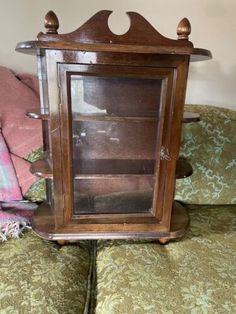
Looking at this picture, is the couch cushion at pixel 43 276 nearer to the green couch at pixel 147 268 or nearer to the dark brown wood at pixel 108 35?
the green couch at pixel 147 268

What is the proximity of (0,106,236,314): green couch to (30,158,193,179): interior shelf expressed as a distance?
0.30 metres

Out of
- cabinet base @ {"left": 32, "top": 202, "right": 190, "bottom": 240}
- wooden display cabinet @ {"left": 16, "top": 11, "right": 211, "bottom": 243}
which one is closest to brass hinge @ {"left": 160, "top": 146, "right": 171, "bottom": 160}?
wooden display cabinet @ {"left": 16, "top": 11, "right": 211, "bottom": 243}

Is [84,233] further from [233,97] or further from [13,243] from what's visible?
[233,97]

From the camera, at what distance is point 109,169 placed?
3.33 feet

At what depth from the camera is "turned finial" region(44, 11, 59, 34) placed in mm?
762

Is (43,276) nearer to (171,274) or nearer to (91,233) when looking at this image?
(91,233)

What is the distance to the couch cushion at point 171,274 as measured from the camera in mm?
840

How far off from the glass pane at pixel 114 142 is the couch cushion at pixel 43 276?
0.19 metres

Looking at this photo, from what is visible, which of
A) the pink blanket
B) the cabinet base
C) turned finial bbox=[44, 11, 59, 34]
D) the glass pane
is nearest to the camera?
turned finial bbox=[44, 11, 59, 34]

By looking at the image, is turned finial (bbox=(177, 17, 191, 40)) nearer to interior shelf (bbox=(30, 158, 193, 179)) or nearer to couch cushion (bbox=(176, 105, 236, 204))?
interior shelf (bbox=(30, 158, 193, 179))

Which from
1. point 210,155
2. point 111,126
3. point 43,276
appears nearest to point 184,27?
point 111,126

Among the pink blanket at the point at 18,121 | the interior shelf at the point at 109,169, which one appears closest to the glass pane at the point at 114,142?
the interior shelf at the point at 109,169

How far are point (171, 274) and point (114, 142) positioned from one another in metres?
0.50

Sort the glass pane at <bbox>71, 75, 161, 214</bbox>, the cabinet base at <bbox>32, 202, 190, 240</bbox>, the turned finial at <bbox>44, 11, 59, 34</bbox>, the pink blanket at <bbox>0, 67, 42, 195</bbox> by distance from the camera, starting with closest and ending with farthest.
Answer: the turned finial at <bbox>44, 11, 59, 34</bbox> < the glass pane at <bbox>71, 75, 161, 214</bbox> < the cabinet base at <bbox>32, 202, 190, 240</bbox> < the pink blanket at <bbox>0, 67, 42, 195</bbox>
